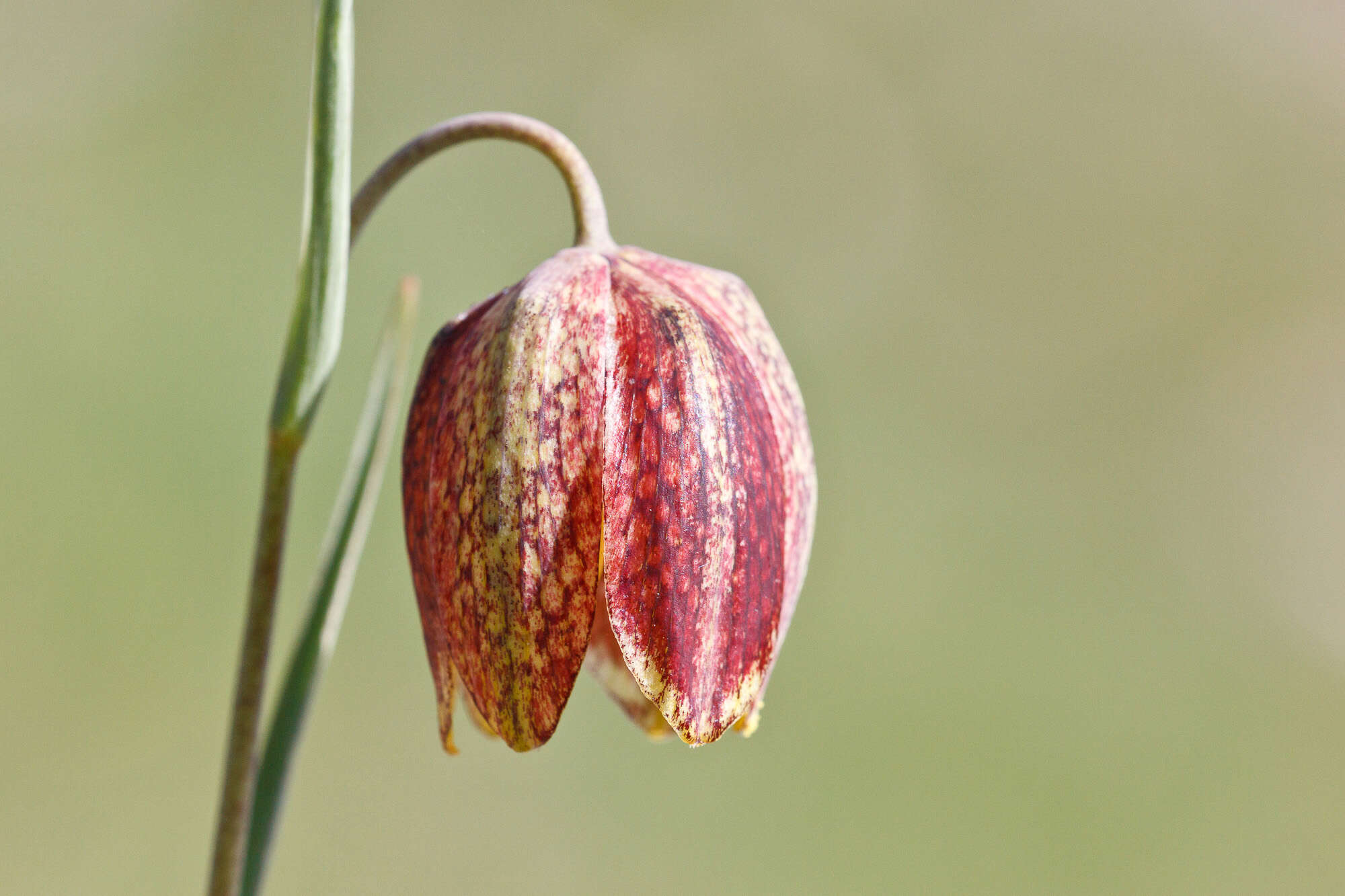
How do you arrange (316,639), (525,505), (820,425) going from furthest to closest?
1. (820,425)
2. (316,639)
3. (525,505)

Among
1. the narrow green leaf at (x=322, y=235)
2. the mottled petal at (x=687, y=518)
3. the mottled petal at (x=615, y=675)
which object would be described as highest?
the narrow green leaf at (x=322, y=235)

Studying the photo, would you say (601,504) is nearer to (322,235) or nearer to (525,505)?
(525,505)

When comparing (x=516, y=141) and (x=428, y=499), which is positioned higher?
(x=516, y=141)

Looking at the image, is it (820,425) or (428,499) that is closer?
(428,499)

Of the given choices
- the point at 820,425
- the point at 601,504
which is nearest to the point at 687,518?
the point at 601,504

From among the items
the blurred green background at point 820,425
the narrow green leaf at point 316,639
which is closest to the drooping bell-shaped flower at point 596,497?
the narrow green leaf at point 316,639

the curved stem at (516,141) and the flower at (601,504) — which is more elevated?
the curved stem at (516,141)

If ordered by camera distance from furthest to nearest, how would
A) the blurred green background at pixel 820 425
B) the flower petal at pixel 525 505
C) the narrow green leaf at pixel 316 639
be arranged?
1. the blurred green background at pixel 820 425
2. the narrow green leaf at pixel 316 639
3. the flower petal at pixel 525 505

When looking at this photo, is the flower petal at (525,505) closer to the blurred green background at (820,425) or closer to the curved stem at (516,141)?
the curved stem at (516,141)

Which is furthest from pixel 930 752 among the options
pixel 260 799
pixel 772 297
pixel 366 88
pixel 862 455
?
pixel 260 799
